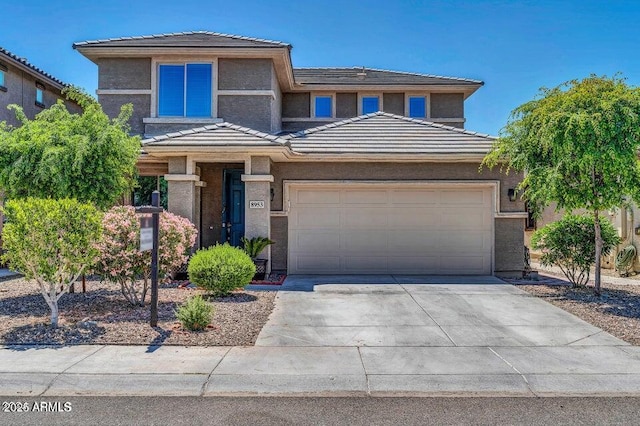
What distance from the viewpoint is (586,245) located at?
35.2 ft

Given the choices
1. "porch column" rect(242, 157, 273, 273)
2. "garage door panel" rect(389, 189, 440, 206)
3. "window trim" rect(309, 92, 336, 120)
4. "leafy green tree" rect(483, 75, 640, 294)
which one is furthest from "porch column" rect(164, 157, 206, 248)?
"leafy green tree" rect(483, 75, 640, 294)

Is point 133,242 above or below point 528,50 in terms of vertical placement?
below

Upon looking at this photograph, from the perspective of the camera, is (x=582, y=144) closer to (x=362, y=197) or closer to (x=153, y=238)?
(x=362, y=197)

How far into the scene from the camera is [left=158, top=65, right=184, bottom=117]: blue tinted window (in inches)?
565

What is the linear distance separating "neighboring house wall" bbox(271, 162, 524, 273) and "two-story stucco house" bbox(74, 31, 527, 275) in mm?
27

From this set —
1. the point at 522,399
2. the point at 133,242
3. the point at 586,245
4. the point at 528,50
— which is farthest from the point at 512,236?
the point at 133,242

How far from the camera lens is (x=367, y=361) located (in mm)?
5820

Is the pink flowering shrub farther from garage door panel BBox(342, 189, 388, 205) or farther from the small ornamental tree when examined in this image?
garage door panel BBox(342, 189, 388, 205)

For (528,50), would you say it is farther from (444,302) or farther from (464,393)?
(464,393)

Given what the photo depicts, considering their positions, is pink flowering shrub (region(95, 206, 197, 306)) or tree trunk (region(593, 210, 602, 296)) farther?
tree trunk (region(593, 210, 602, 296))

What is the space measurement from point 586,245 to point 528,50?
761cm

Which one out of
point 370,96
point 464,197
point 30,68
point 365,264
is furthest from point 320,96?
point 30,68

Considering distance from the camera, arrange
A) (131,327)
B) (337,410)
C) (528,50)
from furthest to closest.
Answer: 1. (528,50)
2. (131,327)
3. (337,410)

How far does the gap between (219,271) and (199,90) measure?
7367 mm
